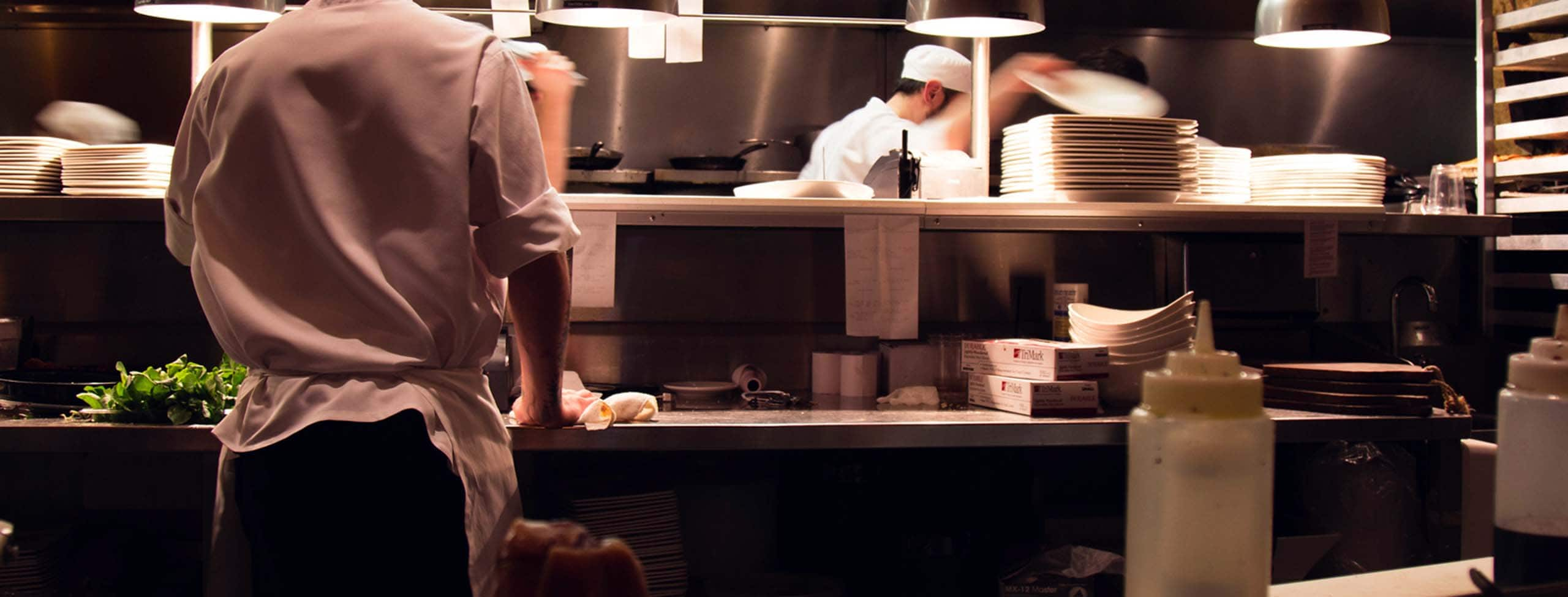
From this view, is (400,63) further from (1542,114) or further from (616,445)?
(1542,114)

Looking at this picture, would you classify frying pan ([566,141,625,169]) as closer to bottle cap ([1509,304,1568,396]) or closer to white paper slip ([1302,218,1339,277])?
white paper slip ([1302,218,1339,277])

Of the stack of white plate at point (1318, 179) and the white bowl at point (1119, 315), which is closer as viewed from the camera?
the white bowl at point (1119, 315)

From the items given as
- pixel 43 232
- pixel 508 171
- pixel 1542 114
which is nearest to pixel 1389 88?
pixel 1542 114

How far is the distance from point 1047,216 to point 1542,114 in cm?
186

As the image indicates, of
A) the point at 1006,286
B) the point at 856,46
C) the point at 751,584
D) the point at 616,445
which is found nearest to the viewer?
the point at 616,445

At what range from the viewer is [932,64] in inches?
165

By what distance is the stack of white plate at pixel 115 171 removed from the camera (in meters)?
2.82

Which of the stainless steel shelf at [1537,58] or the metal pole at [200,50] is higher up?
the stainless steel shelf at [1537,58]

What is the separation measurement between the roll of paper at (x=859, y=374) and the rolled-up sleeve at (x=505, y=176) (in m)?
1.31

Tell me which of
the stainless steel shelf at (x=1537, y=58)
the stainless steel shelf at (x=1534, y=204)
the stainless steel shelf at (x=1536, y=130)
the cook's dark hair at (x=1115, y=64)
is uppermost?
the cook's dark hair at (x=1115, y=64)

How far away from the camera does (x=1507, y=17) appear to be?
3.72 m

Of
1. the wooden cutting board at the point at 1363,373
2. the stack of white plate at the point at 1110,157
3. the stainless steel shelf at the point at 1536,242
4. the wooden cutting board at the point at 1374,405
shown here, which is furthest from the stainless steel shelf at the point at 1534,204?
the stack of white plate at the point at 1110,157

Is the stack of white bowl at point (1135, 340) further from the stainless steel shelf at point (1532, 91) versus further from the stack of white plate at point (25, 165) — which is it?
the stack of white plate at point (25, 165)

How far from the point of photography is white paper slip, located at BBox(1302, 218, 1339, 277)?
3234 mm
